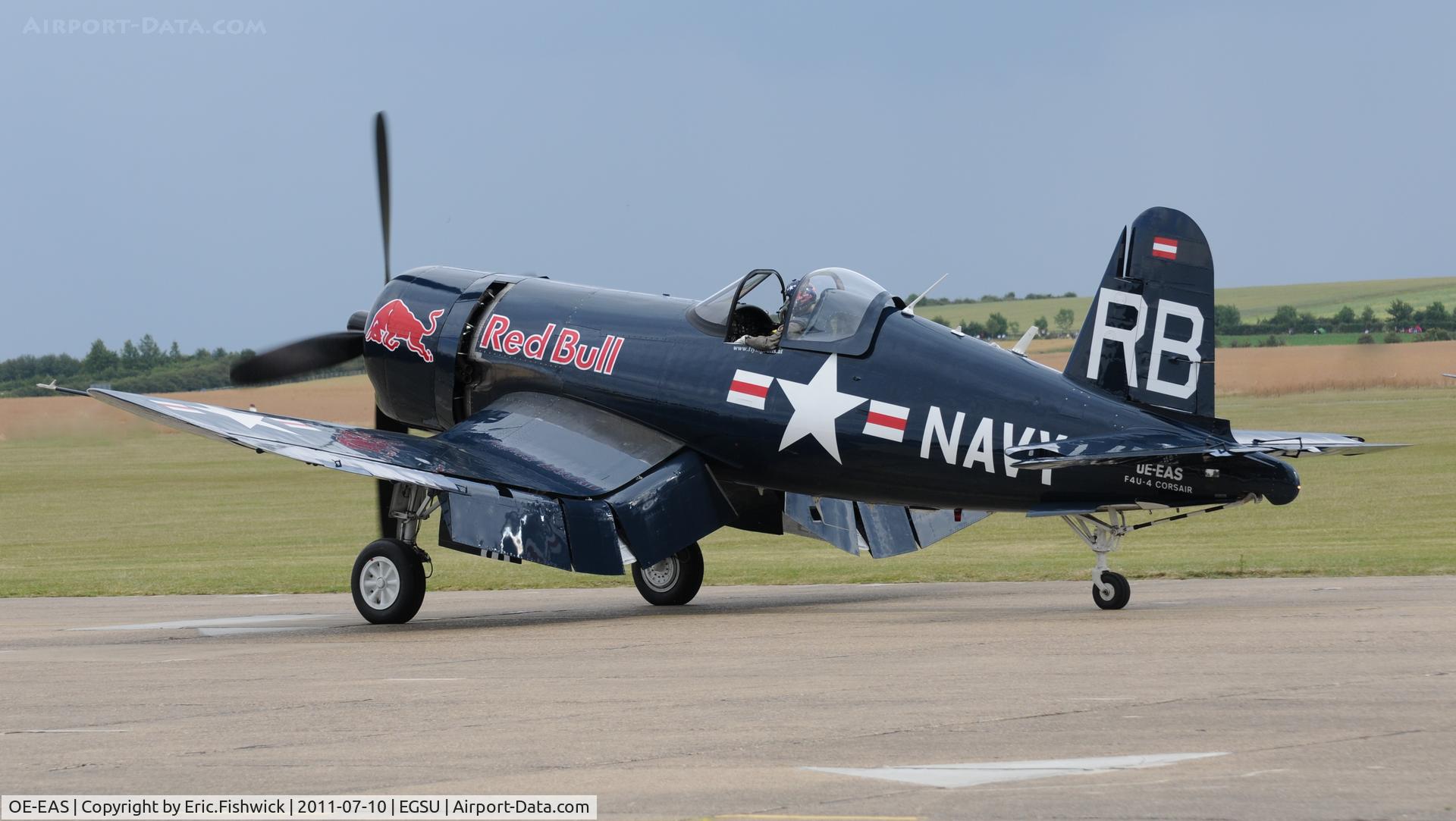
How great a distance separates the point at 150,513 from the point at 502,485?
96.6 ft

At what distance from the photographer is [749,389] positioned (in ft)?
48.1

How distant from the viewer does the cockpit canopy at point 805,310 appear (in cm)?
1416

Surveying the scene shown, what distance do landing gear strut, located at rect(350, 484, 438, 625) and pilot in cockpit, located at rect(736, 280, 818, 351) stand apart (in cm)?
327

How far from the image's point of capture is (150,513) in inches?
1613

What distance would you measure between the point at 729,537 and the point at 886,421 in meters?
19.6

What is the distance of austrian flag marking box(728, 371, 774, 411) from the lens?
572 inches

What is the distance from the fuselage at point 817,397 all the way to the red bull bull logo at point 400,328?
121mm

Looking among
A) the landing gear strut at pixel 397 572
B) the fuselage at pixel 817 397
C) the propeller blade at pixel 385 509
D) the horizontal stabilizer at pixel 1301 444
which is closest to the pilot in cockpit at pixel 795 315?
the fuselage at pixel 817 397

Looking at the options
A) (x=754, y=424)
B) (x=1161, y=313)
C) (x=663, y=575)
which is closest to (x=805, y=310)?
(x=754, y=424)

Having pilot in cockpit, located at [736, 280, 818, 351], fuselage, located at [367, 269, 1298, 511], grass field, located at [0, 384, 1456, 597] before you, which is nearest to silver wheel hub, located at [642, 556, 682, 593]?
fuselage, located at [367, 269, 1298, 511]

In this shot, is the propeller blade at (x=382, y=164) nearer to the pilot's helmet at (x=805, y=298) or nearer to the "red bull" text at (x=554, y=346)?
the "red bull" text at (x=554, y=346)

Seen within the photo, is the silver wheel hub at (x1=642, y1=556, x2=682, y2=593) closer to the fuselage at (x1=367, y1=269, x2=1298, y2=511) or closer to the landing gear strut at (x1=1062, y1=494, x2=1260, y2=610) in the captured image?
the fuselage at (x1=367, y1=269, x2=1298, y2=511)

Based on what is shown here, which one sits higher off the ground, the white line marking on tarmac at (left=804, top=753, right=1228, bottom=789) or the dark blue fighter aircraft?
the dark blue fighter aircraft

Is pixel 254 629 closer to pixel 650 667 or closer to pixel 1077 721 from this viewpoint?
pixel 650 667
